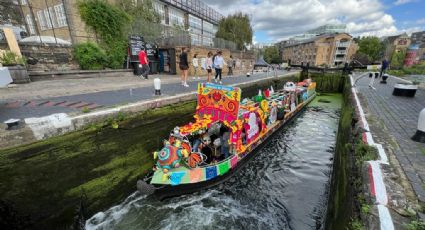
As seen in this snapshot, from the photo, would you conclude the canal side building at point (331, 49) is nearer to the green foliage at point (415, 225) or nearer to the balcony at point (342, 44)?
the balcony at point (342, 44)

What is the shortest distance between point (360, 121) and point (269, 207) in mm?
3208

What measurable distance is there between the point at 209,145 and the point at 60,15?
1679cm

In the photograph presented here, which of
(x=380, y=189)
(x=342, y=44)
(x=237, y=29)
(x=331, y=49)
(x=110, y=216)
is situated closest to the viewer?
(x=380, y=189)

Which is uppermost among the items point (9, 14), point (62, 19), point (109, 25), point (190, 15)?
point (190, 15)

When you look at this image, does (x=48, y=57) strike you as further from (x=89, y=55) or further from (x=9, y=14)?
(x=9, y=14)

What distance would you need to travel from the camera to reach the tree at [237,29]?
108 feet

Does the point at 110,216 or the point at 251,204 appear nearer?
the point at 110,216

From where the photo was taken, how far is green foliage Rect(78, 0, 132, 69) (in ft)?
42.8

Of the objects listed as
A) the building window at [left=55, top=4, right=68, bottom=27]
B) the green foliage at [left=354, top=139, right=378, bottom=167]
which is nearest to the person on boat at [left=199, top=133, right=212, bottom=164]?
the green foliage at [left=354, top=139, right=378, bottom=167]

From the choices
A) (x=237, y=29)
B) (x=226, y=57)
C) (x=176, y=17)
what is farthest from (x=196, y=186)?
(x=237, y=29)

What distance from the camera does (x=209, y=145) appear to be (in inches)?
229

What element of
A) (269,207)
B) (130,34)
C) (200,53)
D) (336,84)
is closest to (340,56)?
(336,84)

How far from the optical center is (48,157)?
3.75m

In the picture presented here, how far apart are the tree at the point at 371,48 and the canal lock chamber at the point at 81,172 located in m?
66.1
